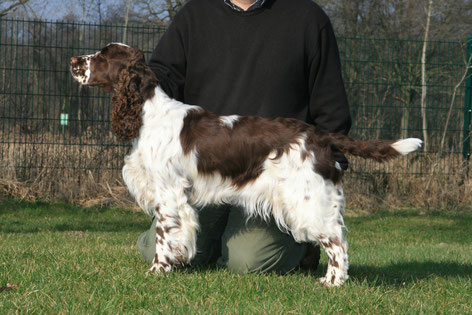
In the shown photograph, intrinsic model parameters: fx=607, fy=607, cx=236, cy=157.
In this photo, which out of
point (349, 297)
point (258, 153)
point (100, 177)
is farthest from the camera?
point (100, 177)

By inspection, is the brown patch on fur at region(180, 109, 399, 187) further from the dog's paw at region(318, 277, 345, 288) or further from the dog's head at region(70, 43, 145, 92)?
the dog's paw at region(318, 277, 345, 288)

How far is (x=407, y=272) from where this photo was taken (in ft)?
13.3

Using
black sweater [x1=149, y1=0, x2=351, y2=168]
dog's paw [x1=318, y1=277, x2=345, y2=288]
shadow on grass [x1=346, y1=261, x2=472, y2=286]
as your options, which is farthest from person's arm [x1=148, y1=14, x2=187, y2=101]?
shadow on grass [x1=346, y1=261, x2=472, y2=286]

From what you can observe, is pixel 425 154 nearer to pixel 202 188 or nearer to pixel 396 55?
pixel 396 55

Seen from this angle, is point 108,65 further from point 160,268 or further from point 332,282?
point 332,282

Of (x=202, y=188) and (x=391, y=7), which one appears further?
(x=391, y=7)

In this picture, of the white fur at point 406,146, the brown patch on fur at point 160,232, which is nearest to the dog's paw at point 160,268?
the brown patch on fur at point 160,232

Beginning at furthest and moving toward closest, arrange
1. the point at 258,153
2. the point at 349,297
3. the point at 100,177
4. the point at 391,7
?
the point at 391,7 < the point at 100,177 < the point at 258,153 < the point at 349,297

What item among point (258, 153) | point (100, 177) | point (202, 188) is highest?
point (258, 153)

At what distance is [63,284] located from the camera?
2.98 m

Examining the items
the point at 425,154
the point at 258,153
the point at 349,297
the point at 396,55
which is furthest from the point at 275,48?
the point at 396,55

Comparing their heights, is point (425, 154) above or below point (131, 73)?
below

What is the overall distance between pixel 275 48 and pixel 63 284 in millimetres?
1823

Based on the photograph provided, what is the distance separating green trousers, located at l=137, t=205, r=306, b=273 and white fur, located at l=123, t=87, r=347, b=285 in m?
0.29
